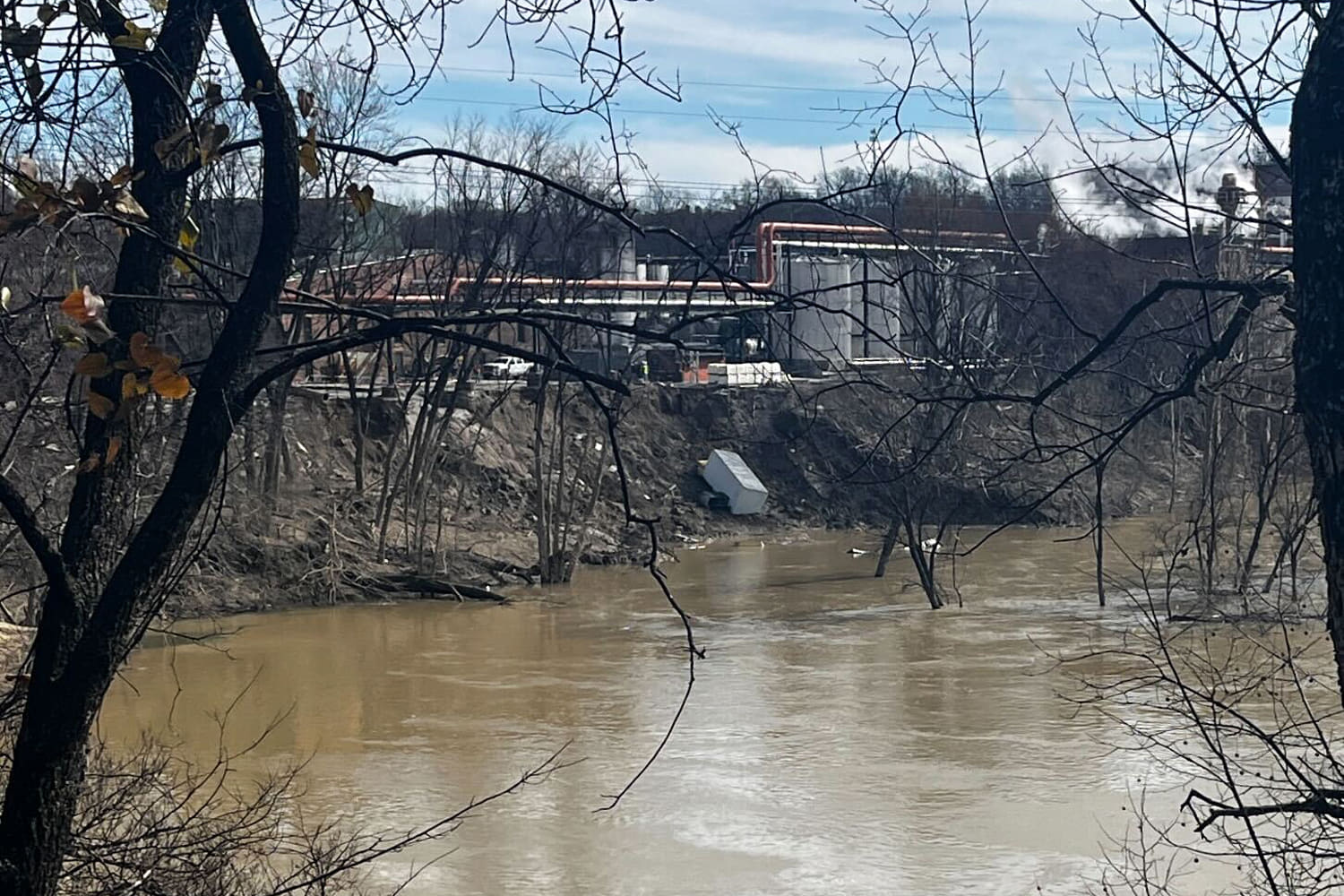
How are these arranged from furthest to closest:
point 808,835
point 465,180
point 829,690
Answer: point 465,180 → point 829,690 → point 808,835

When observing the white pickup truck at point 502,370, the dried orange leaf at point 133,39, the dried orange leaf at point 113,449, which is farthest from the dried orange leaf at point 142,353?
the white pickup truck at point 502,370

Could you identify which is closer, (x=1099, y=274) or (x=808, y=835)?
(x=808, y=835)

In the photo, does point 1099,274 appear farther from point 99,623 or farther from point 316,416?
point 99,623

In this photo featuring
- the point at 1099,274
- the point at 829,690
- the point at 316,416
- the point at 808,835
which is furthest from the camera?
the point at 316,416

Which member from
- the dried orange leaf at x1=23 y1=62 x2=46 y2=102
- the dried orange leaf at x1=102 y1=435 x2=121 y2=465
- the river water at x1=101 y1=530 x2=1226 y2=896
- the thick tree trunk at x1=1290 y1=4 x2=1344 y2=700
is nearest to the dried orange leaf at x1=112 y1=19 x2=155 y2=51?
the dried orange leaf at x1=23 y1=62 x2=46 y2=102

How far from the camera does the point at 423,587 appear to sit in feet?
91.6

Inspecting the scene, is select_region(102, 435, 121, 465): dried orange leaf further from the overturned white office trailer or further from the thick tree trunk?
the overturned white office trailer

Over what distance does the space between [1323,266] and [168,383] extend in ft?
7.66

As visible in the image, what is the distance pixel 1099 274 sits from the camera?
27.9 meters

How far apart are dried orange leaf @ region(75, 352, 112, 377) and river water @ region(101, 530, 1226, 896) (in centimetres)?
911

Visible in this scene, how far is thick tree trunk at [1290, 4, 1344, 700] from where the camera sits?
10.6 ft

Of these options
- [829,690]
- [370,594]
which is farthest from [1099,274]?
[370,594]

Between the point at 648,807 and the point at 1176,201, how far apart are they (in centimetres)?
950

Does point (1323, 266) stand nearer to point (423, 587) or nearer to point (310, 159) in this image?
point (310, 159)
